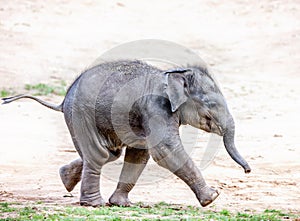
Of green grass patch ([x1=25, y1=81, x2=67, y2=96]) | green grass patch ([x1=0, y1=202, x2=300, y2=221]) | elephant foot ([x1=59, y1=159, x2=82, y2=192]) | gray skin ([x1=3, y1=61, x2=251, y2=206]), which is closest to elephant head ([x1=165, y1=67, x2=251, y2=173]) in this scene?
gray skin ([x1=3, y1=61, x2=251, y2=206])

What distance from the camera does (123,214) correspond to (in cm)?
695

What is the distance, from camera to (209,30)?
2261cm

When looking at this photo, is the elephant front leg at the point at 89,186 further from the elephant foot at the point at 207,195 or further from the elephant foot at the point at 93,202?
the elephant foot at the point at 207,195

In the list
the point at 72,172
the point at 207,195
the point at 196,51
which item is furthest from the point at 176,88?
the point at 196,51

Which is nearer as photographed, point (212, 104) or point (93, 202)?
point (212, 104)

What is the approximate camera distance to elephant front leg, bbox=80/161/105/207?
312 inches

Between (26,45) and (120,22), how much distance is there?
4.27 m

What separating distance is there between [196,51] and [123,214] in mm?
13768

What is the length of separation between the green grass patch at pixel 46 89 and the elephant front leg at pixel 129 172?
7.05 metres

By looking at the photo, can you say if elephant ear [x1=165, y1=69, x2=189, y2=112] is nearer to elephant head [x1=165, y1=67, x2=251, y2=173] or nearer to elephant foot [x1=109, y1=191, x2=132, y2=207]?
elephant head [x1=165, y1=67, x2=251, y2=173]

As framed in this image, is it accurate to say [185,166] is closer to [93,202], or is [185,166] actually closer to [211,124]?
[211,124]

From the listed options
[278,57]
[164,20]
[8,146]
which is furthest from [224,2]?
[8,146]

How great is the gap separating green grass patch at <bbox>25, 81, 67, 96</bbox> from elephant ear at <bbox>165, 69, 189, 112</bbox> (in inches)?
302

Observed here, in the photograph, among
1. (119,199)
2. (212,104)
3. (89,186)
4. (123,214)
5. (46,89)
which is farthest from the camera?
(46,89)
